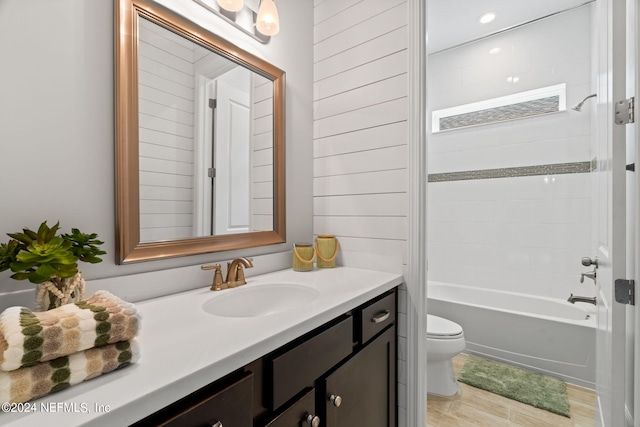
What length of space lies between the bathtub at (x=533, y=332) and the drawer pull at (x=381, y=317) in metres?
1.45

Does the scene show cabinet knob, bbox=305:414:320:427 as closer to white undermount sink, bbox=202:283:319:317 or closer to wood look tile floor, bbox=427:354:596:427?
white undermount sink, bbox=202:283:319:317

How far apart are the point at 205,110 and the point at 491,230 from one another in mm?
2544

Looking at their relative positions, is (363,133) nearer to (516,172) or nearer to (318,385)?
(318,385)

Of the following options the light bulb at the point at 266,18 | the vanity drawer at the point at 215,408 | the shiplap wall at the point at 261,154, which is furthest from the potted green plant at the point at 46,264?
the light bulb at the point at 266,18

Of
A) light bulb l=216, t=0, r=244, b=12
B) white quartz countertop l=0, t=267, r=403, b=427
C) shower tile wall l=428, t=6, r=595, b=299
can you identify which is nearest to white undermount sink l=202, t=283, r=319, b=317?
white quartz countertop l=0, t=267, r=403, b=427

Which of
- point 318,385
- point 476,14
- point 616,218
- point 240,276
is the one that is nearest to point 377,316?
point 318,385

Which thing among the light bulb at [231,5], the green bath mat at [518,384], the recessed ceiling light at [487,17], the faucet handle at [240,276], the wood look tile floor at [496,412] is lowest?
the wood look tile floor at [496,412]

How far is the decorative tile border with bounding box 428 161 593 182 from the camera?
7.46ft

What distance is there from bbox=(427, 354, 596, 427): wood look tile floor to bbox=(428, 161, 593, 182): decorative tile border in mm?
1551

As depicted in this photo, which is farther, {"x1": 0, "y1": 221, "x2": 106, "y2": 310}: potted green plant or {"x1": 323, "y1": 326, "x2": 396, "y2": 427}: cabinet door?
{"x1": 323, "y1": 326, "x2": 396, "y2": 427}: cabinet door

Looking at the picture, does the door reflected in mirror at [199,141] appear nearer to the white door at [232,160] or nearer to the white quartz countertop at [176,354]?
the white door at [232,160]

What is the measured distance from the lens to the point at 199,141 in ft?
3.73

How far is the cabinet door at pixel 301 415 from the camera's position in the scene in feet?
2.35

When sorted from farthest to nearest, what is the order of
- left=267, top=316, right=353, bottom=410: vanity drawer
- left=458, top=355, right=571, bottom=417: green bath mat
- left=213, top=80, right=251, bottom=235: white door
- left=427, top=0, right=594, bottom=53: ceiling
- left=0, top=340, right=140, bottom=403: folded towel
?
left=427, top=0, right=594, bottom=53: ceiling < left=458, top=355, right=571, bottom=417: green bath mat < left=213, top=80, right=251, bottom=235: white door < left=267, top=316, right=353, bottom=410: vanity drawer < left=0, top=340, right=140, bottom=403: folded towel
